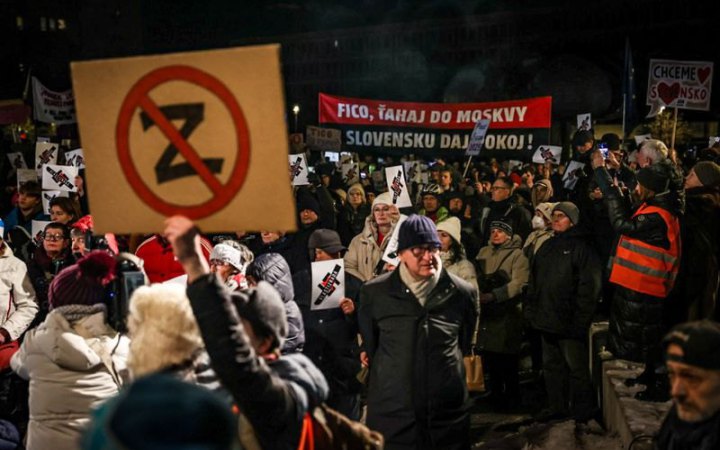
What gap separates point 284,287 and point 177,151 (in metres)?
2.51

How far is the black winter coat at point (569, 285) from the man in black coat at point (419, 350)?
2.68m

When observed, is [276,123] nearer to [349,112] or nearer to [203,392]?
[203,392]

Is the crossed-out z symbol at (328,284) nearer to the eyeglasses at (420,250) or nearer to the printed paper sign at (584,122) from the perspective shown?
the eyeglasses at (420,250)

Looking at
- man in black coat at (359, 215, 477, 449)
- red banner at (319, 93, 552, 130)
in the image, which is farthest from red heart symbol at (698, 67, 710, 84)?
man in black coat at (359, 215, 477, 449)

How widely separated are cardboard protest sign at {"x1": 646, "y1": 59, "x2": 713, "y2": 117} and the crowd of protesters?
326cm

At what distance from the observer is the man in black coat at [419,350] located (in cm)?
491

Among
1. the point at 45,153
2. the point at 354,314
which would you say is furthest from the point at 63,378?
the point at 45,153

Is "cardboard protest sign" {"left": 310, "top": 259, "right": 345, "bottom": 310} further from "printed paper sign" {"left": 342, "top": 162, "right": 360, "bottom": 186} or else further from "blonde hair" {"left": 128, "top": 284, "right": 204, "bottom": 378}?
"printed paper sign" {"left": 342, "top": 162, "right": 360, "bottom": 186}

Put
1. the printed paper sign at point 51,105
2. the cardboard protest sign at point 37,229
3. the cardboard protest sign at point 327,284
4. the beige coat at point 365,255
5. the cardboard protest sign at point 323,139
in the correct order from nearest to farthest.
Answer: the cardboard protest sign at point 327,284
the beige coat at point 365,255
the cardboard protest sign at point 37,229
the cardboard protest sign at point 323,139
the printed paper sign at point 51,105

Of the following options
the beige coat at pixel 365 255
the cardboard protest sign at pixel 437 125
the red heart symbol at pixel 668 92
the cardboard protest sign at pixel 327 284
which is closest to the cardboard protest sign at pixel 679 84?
the red heart symbol at pixel 668 92

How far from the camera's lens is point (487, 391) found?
29.7 ft

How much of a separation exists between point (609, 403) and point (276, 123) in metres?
4.95

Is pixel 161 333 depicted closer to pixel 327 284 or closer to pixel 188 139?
pixel 188 139

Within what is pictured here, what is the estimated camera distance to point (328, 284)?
6.54m
